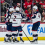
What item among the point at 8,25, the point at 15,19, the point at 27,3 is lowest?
the point at 8,25

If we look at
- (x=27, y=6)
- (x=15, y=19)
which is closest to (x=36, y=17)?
(x=15, y=19)

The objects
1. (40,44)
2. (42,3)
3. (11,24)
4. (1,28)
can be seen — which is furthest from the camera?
(42,3)

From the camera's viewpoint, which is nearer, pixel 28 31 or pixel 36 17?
pixel 36 17

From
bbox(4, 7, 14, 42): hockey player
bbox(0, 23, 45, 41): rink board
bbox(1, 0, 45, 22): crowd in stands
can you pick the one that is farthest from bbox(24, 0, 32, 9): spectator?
bbox(4, 7, 14, 42): hockey player

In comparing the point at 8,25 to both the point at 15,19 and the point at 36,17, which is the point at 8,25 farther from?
the point at 36,17

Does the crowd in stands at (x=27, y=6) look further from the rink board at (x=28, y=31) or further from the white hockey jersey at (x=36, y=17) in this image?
the white hockey jersey at (x=36, y=17)

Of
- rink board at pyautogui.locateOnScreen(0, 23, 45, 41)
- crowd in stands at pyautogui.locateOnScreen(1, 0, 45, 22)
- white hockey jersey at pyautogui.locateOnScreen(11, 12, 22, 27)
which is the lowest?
rink board at pyautogui.locateOnScreen(0, 23, 45, 41)

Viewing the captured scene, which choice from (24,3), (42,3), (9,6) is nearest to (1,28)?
(9,6)

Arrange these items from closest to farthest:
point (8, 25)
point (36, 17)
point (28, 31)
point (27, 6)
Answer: point (36, 17), point (8, 25), point (28, 31), point (27, 6)

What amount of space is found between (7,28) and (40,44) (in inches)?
47.1

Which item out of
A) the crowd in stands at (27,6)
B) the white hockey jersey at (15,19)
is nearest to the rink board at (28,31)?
the crowd in stands at (27,6)

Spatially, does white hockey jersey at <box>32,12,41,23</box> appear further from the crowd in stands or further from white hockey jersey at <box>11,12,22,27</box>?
the crowd in stands

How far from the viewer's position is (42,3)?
6.41 m

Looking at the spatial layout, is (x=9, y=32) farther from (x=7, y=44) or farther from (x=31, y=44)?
(x=31, y=44)
